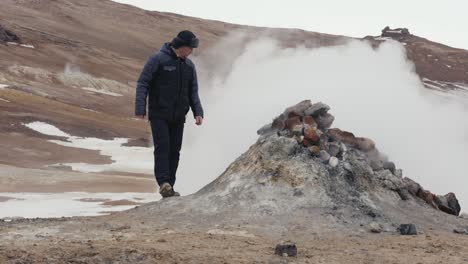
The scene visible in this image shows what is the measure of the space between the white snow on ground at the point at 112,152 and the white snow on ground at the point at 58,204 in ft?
15.3

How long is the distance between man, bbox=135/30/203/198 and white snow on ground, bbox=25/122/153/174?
8366 mm

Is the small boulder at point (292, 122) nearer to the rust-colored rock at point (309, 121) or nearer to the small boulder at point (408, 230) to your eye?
the rust-colored rock at point (309, 121)

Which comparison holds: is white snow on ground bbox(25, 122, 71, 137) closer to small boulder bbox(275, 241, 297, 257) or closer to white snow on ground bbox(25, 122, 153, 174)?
white snow on ground bbox(25, 122, 153, 174)

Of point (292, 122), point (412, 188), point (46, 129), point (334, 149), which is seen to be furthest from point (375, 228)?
point (46, 129)

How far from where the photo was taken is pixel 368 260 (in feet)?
13.3

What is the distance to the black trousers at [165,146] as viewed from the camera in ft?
19.2

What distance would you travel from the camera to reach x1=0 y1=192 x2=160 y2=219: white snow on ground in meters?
7.57

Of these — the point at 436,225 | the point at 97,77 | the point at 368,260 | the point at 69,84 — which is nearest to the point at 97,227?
the point at 368,260

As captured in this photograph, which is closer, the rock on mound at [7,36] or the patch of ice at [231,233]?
the patch of ice at [231,233]

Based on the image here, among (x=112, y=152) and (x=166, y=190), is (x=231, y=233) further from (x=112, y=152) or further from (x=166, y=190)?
(x=112, y=152)

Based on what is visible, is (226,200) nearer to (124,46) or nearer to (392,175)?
(392,175)

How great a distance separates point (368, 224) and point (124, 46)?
63.9 metres

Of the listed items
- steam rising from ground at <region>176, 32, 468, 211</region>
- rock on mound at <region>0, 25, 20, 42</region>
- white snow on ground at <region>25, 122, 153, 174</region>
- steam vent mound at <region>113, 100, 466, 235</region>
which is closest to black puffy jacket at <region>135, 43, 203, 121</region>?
steam vent mound at <region>113, 100, 466, 235</region>

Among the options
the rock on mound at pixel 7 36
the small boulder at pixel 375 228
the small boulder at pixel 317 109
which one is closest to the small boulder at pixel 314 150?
the small boulder at pixel 317 109
